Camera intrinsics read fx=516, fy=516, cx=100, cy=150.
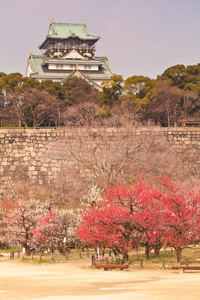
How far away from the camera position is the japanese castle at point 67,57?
60188 millimetres

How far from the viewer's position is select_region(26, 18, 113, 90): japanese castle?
60188 mm

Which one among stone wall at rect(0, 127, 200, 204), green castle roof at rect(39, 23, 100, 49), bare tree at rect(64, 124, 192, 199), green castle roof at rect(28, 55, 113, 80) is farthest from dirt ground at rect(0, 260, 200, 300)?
green castle roof at rect(39, 23, 100, 49)

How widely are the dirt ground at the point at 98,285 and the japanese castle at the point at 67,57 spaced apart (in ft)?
138

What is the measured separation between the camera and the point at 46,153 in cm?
4078

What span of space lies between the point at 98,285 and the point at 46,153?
2680 centimetres

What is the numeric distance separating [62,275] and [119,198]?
500 cm

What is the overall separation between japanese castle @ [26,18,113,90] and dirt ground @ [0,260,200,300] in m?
42.2

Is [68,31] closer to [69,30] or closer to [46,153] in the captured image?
[69,30]

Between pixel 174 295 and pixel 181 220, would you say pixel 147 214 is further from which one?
pixel 174 295

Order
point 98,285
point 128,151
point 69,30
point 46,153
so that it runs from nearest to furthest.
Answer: point 98,285, point 128,151, point 46,153, point 69,30

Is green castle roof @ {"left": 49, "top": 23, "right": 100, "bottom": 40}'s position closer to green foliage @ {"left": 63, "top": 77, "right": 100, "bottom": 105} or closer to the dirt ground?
green foliage @ {"left": 63, "top": 77, "right": 100, "bottom": 105}

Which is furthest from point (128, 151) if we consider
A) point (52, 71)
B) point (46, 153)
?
point (52, 71)

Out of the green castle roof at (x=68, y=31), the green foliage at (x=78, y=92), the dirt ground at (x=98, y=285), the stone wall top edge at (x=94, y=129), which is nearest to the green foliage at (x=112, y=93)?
the green foliage at (x=78, y=92)

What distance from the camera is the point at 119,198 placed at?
70.2 ft
